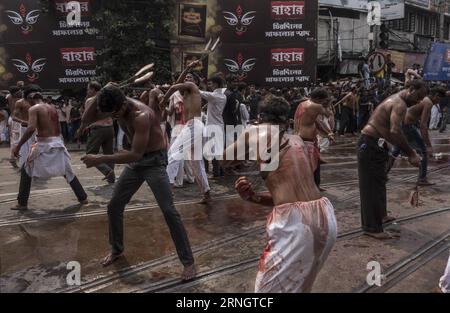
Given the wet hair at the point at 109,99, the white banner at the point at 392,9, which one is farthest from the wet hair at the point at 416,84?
the white banner at the point at 392,9

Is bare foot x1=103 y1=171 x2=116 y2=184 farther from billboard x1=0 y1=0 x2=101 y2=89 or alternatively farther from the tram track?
billboard x1=0 y1=0 x2=101 y2=89

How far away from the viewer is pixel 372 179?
5.38 m

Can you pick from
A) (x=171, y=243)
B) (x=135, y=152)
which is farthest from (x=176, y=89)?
(x=135, y=152)

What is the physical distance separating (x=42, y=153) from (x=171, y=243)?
8.39 ft

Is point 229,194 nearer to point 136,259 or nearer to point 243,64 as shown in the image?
point 136,259

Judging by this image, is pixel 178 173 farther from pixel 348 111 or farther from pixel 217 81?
pixel 348 111

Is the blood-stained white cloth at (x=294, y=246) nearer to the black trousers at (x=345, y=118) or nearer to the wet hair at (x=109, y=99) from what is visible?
the wet hair at (x=109, y=99)

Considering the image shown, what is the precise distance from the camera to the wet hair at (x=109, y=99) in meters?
4.07

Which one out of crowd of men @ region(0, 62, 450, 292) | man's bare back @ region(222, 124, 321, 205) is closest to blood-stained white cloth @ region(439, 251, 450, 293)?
crowd of men @ region(0, 62, 450, 292)

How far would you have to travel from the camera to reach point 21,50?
1780 centimetres

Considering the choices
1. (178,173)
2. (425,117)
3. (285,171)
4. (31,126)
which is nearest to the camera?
(285,171)

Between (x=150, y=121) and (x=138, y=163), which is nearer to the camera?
(x=150, y=121)
